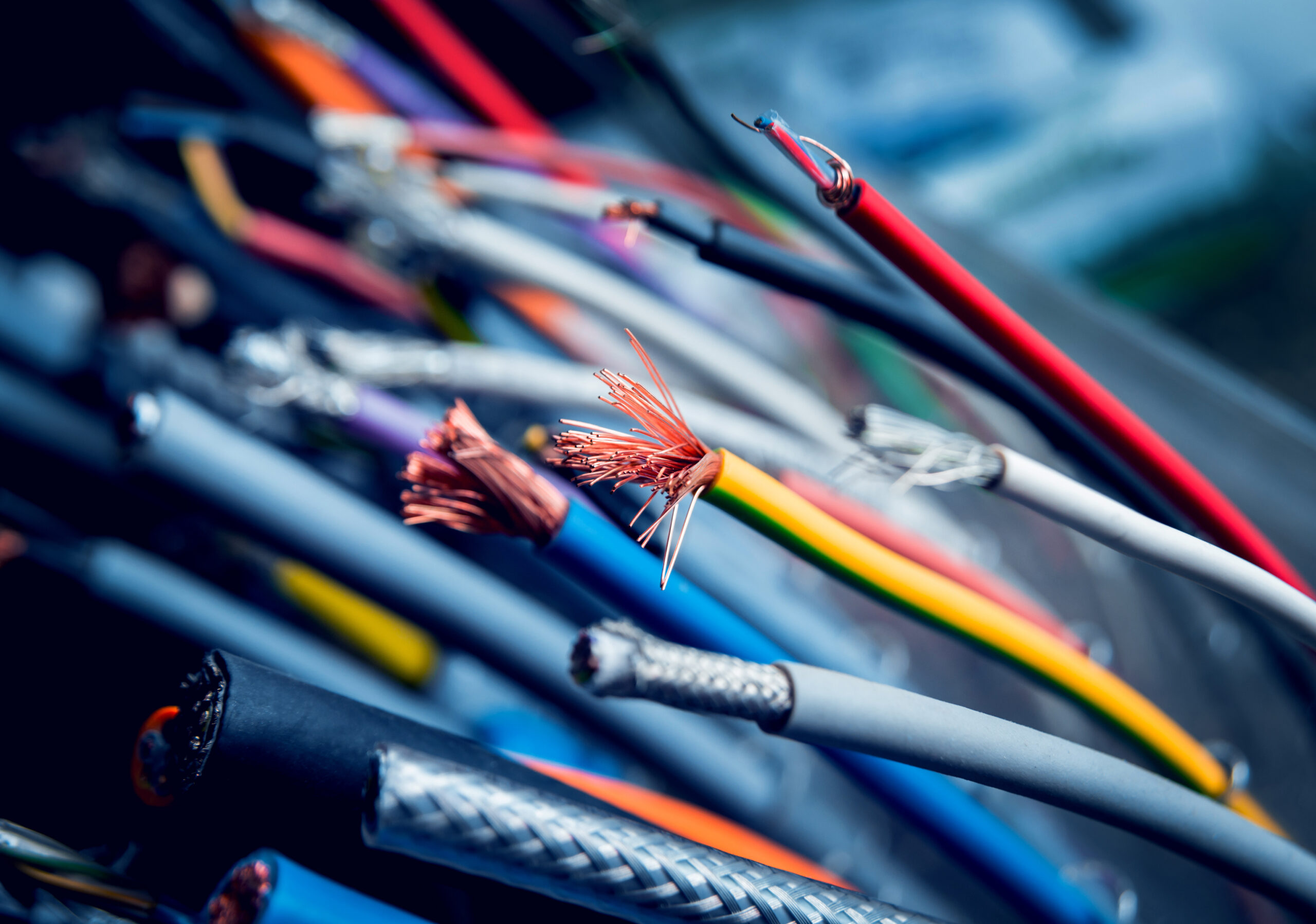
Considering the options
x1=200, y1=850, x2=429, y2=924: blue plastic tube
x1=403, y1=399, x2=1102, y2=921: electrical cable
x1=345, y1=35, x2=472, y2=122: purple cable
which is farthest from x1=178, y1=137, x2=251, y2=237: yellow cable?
x1=200, y1=850, x2=429, y2=924: blue plastic tube

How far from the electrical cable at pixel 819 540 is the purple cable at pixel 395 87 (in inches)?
16.3

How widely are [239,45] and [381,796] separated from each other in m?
0.56

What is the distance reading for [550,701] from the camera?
376mm

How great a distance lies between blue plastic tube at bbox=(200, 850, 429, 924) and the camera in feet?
0.68

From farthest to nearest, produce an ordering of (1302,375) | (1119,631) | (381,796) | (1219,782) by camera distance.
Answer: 1. (1302,375)
2. (1119,631)
3. (1219,782)
4. (381,796)

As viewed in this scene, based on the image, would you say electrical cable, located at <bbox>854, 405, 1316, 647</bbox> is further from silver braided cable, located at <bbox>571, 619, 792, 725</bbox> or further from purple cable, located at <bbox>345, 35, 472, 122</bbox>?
purple cable, located at <bbox>345, 35, 472, 122</bbox>

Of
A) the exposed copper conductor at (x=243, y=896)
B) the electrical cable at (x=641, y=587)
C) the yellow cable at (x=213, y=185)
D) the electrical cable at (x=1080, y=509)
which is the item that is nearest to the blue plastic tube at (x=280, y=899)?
the exposed copper conductor at (x=243, y=896)

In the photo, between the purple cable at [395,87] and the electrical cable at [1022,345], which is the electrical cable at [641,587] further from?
the purple cable at [395,87]

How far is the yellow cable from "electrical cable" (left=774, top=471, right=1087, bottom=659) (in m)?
0.39

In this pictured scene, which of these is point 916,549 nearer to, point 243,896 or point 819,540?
point 819,540

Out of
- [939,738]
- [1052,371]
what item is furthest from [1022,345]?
[939,738]

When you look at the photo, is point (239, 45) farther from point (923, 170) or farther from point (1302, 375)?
point (1302, 375)

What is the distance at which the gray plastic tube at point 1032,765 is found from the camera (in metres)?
0.22

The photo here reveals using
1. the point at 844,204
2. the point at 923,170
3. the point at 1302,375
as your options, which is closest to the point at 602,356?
the point at 844,204
